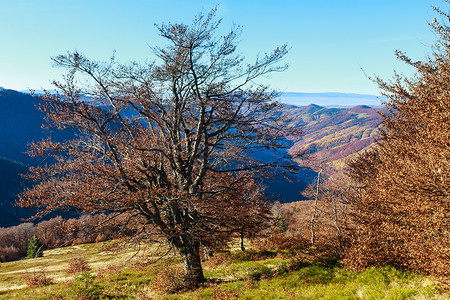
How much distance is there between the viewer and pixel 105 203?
1020 centimetres

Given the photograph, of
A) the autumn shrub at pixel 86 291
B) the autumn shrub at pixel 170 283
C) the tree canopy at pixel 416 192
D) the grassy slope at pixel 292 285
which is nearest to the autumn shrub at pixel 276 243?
the grassy slope at pixel 292 285

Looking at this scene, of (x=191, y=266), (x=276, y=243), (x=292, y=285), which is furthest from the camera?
(x=276, y=243)

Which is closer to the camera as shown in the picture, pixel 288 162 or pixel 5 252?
pixel 288 162

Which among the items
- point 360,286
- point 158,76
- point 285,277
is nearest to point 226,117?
point 158,76

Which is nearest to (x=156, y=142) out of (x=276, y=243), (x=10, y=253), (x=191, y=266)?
(x=191, y=266)

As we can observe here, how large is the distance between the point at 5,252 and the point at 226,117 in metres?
109

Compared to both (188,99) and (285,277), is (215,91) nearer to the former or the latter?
(188,99)

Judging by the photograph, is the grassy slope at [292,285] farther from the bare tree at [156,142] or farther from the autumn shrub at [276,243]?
the autumn shrub at [276,243]

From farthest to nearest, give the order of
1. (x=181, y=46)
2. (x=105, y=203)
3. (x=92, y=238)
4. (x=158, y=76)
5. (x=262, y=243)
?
(x=92, y=238)
(x=262, y=243)
(x=158, y=76)
(x=181, y=46)
(x=105, y=203)

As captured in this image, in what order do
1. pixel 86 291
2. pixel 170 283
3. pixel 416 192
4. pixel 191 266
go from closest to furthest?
pixel 416 192, pixel 86 291, pixel 170 283, pixel 191 266

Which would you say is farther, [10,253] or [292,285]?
[10,253]

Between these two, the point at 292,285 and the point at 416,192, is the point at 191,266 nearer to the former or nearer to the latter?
the point at 292,285

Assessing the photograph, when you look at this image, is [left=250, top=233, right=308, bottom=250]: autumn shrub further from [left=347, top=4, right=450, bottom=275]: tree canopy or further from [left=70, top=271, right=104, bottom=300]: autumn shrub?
[left=70, top=271, right=104, bottom=300]: autumn shrub

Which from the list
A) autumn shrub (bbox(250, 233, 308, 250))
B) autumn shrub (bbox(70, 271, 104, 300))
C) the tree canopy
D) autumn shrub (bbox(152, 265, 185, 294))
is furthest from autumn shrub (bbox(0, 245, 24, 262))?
the tree canopy
